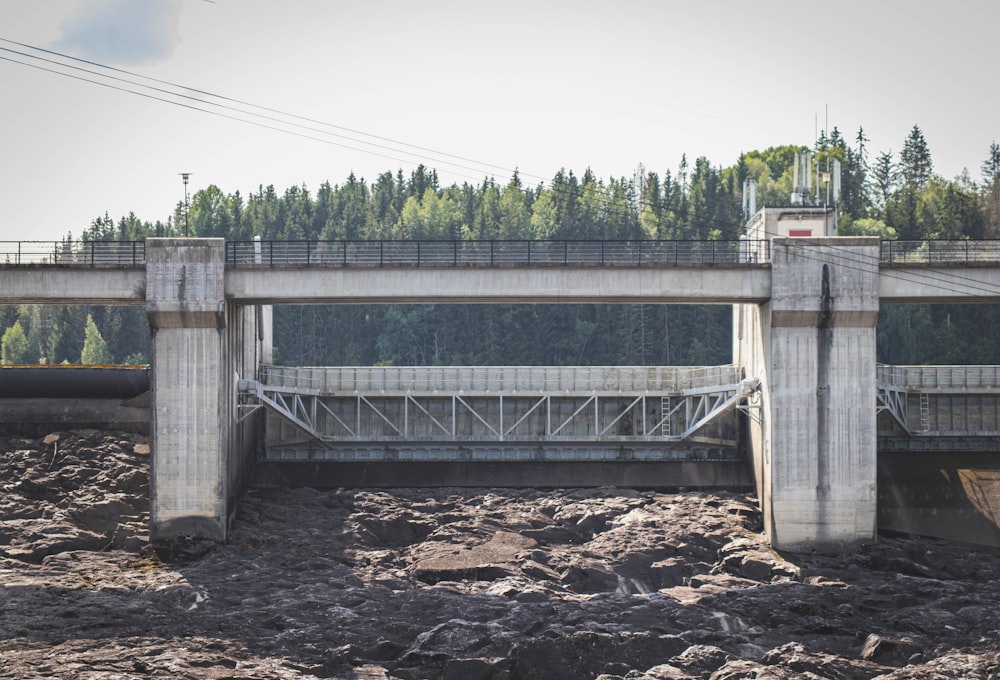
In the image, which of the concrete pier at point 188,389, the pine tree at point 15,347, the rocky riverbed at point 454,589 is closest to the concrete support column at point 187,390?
the concrete pier at point 188,389

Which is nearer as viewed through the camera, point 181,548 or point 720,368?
point 181,548

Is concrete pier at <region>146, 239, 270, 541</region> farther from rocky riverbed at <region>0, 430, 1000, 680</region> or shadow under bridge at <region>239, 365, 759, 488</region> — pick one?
shadow under bridge at <region>239, 365, 759, 488</region>

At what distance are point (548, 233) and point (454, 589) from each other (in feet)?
272

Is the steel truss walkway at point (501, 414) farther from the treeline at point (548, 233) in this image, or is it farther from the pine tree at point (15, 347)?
the pine tree at point (15, 347)

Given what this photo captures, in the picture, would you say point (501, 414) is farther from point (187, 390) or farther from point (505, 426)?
point (187, 390)

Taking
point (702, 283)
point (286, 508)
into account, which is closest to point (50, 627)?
point (286, 508)

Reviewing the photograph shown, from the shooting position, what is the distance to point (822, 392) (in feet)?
162

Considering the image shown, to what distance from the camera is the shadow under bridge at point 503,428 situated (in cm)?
5884

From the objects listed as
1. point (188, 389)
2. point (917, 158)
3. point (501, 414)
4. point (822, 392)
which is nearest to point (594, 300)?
point (822, 392)

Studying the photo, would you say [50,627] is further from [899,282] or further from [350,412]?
[899,282]

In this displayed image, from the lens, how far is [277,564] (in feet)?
153

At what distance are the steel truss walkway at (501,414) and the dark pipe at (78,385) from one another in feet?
21.9

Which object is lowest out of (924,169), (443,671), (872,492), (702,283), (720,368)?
(443,671)

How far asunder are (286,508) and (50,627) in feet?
53.2
